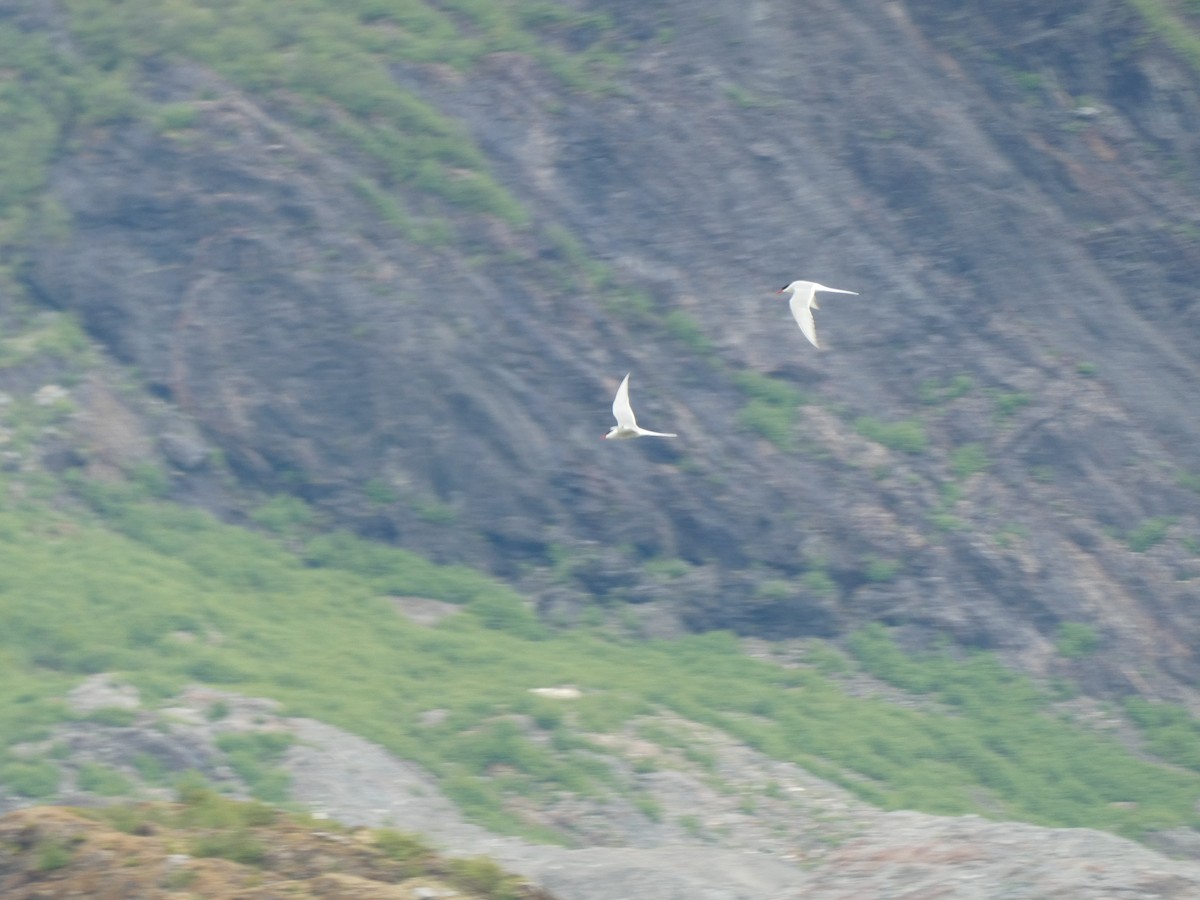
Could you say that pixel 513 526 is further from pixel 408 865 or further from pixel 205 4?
pixel 408 865

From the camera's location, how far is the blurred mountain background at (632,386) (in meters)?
26.0

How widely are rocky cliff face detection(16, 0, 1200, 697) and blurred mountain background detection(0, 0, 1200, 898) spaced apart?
0.07 m

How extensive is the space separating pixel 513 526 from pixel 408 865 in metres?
15.8

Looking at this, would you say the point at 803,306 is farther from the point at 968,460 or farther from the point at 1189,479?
the point at 1189,479

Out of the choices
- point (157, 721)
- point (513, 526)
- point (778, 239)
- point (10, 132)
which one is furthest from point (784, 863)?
point (10, 132)

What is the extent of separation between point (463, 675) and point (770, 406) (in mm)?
7371

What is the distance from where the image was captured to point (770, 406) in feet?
100

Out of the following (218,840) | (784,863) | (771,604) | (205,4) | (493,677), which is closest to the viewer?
(218,840)

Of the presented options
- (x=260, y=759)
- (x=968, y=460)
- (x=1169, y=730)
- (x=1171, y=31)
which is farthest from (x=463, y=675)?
(x=1171, y=31)

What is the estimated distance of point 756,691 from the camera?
26.8m

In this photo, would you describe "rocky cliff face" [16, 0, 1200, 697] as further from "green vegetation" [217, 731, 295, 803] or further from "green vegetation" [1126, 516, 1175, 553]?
"green vegetation" [217, 731, 295, 803]

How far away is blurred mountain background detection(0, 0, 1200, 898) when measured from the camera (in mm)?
25953

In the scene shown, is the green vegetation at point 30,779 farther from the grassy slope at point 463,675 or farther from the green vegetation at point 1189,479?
the green vegetation at point 1189,479

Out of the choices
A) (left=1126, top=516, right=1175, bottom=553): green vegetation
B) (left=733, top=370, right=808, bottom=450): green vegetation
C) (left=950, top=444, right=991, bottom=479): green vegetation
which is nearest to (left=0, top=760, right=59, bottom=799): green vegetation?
(left=733, top=370, right=808, bottom=450): green vegetation
